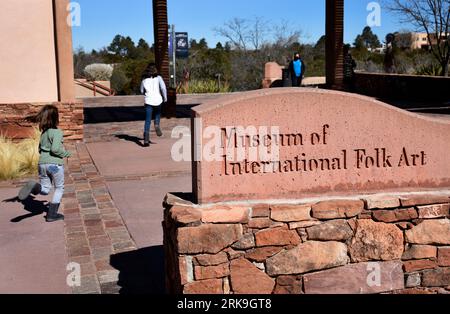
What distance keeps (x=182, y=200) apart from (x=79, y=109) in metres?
8.32

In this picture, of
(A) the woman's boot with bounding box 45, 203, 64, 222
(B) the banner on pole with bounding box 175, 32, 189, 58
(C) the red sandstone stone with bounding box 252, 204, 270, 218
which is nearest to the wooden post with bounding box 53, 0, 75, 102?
(A) the woman's boot with bounding box 45, 203, 64, 222

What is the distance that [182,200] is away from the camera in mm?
3715

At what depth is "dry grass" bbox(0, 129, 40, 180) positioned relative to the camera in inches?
324

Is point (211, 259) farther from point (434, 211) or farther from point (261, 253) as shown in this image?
point (434, 211)

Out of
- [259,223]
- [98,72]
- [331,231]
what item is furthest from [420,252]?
[98,72]

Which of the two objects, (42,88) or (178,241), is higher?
(42,88)

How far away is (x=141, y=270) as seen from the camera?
4680 millimetres

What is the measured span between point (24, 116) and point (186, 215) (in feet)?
28.0

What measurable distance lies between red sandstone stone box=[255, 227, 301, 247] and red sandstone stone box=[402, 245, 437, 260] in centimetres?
82

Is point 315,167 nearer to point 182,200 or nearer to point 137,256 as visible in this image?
point 182,200

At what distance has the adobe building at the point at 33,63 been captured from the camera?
1083 centimetres

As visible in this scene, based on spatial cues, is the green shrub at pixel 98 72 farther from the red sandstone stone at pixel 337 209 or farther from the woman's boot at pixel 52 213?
the red sandstone stone at pixel 337 209

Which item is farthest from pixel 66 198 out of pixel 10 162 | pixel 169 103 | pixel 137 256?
pixel 169 103

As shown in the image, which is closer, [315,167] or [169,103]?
[315,167]
